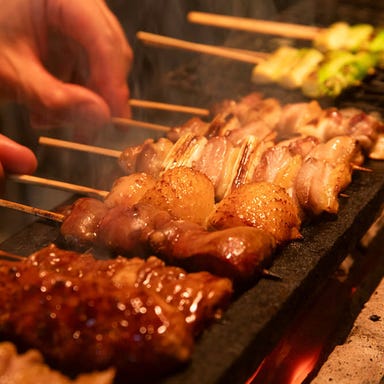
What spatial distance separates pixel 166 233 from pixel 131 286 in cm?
47

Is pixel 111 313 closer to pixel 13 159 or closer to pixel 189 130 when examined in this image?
A: pixel 13 159

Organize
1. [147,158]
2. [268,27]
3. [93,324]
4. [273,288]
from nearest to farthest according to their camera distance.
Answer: [93,324]
[273,288]
[147,158]
[268,27]

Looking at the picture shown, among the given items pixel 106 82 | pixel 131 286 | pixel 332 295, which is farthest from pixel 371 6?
pixel 131 286

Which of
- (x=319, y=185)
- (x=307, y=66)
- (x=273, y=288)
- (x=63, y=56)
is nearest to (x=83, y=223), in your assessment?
(x=273, y=288)

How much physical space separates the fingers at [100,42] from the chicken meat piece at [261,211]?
173 centimetres

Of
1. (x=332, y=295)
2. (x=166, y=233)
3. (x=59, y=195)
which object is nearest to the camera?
(x=166, y=233)

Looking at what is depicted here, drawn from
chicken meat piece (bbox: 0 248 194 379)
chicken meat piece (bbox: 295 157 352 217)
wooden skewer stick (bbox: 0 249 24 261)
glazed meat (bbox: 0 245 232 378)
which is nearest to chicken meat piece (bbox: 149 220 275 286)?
glazed meat (bbox: 0 245 232 378)

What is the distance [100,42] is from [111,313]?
2650mm

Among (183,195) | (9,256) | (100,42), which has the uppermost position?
(100,42)

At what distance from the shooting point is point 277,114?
465cm

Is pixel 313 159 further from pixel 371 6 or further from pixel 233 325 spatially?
pixel 371 6

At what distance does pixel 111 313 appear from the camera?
8.07 ft

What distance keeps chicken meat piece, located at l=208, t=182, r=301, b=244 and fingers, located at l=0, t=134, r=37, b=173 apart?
1.26 metres

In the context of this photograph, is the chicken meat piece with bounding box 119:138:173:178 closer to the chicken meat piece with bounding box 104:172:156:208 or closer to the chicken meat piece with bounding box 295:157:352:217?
the chicken meat piece with bounding box 104:172:156:208
